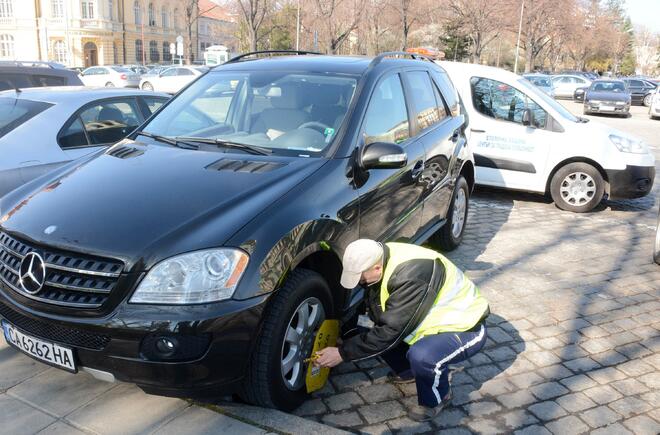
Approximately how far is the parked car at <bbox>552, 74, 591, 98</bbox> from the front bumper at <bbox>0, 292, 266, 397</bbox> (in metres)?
37.6

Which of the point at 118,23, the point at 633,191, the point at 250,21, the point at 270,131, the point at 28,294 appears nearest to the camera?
the point at 28,294

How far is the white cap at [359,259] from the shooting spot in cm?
282

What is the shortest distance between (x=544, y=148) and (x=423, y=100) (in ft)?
11.9

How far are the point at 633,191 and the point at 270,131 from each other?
231 inches

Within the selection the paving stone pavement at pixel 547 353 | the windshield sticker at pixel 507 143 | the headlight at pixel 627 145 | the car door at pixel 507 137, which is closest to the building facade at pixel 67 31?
the car door at pixel 507 137

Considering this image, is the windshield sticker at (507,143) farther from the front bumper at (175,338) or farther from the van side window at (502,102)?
the front bumper at (175,338)

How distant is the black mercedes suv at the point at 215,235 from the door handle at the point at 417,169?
0.07 metres

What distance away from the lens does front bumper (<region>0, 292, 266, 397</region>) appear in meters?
2.48

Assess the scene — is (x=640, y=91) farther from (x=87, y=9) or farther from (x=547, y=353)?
(x=87, y=9)

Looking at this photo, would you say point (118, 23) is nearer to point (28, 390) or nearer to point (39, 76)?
point (39, 76)

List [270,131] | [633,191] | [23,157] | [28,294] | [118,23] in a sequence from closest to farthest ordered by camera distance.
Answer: [28,294], [270,131], [23,157], [633,191], [118,23]

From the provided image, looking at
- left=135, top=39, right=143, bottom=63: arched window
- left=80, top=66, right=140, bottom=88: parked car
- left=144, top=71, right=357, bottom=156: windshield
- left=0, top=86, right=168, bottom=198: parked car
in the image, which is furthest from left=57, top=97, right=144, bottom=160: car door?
left=135, top=39, right=143, bottom=63: arched window

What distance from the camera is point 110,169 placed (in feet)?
11.1

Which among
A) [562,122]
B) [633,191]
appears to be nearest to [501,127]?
[562,122]
